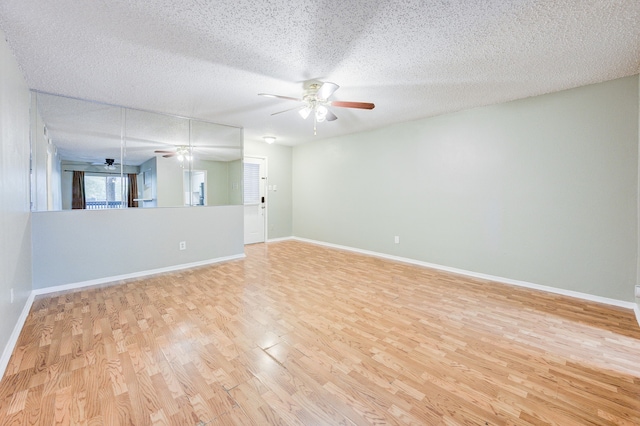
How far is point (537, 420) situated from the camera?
1.43 meters

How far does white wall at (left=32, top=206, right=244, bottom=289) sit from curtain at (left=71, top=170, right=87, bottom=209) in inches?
4.1

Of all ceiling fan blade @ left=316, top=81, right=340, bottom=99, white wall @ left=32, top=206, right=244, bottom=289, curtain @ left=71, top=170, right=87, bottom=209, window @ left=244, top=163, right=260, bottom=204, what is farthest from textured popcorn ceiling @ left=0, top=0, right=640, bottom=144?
window @ left=244, top=163, right=260, bottom=204

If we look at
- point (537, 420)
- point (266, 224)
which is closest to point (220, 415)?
point (537, 420)

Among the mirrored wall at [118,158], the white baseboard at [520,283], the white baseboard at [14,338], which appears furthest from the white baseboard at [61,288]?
the white baseboard at [520,283]

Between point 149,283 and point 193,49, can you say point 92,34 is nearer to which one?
point 193,49

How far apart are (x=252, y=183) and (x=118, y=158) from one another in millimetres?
2871

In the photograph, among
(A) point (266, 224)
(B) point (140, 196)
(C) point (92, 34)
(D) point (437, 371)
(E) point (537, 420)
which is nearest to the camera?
(E) point (537, 420)

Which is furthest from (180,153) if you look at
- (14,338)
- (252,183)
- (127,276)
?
(14,338)

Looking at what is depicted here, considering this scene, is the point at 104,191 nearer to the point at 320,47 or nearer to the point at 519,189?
the point at 320,47

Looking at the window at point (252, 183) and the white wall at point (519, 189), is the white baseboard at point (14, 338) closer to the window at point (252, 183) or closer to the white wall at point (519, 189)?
the window at point (252, 183)

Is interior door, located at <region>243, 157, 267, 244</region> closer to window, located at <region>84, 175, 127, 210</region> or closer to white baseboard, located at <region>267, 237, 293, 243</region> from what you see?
white baseboard, located at <region>267, 237, 293, 243</region>

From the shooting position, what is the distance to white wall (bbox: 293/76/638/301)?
292 centimetres

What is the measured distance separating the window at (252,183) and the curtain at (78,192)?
9.93ft

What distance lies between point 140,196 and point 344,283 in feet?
10.4
